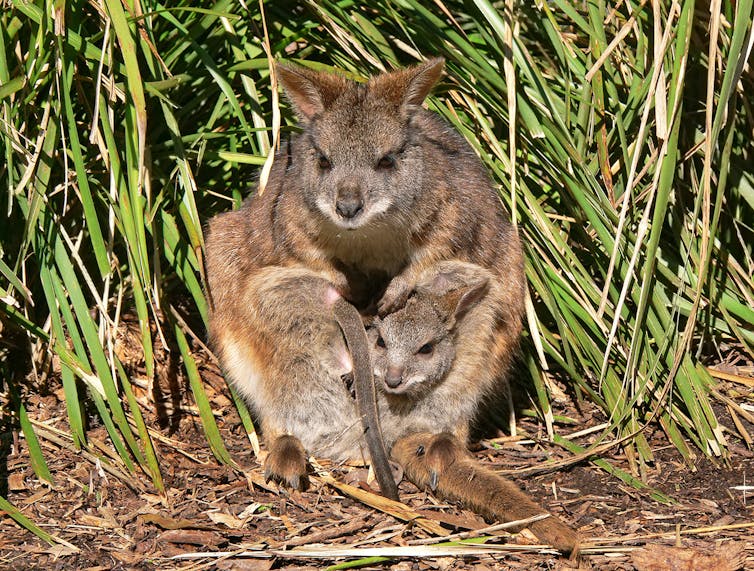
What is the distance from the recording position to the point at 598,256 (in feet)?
15.6

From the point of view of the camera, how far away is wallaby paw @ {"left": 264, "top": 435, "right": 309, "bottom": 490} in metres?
4.13

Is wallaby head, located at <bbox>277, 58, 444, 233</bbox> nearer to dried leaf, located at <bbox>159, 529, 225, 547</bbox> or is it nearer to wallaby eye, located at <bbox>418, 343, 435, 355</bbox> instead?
wallaby eye, located at <bbox>418, 343, 435, 355</bbox>

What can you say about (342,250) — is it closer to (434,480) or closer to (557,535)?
(434,480)

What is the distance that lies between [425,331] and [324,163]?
0.83 meters

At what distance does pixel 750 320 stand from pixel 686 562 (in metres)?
1.59

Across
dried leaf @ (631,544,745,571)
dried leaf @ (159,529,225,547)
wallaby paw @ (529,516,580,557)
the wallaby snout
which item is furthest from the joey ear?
dried leaf @ (159,529,225,547)

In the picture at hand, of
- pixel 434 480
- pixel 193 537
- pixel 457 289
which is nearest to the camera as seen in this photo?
pixel 193 537

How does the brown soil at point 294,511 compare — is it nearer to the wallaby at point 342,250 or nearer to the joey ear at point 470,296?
the wallaby at point 342,250

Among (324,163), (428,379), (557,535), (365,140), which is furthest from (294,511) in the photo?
(365,140)

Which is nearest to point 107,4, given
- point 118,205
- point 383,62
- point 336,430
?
point 118,205

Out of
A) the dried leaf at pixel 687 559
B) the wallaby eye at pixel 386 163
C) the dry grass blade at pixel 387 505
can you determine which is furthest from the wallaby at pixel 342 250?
the dried leaf at pixel 687 559

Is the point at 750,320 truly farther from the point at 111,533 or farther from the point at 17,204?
the point at 17,204

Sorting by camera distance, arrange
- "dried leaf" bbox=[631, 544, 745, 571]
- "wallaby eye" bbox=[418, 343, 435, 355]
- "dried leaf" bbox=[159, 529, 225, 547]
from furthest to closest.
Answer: "wallaby eye" bbox=[418, 343, 435, 355]
"dried leaf" bbox=[159, 529, 225, 547]
"dried leaf" bbox=[631, 544, 745, 571]

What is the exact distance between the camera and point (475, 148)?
16.0 ft
